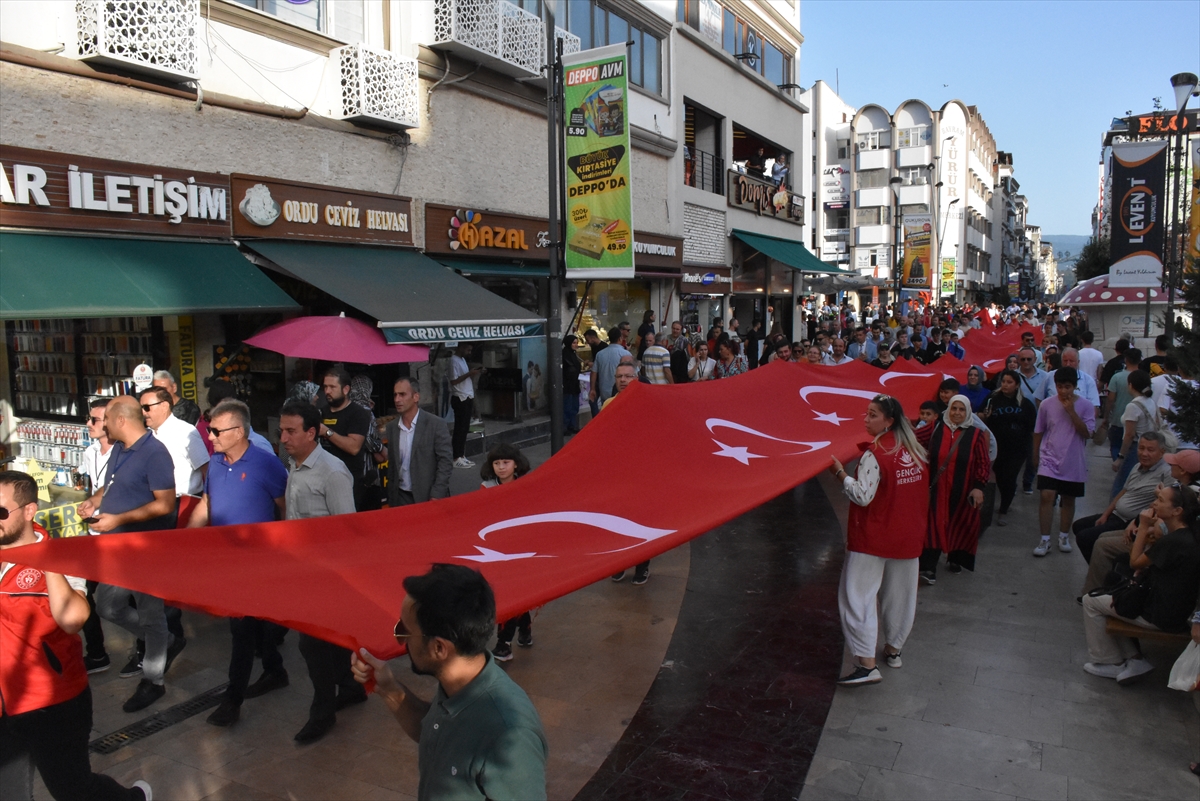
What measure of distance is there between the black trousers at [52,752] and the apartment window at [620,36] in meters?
15.6

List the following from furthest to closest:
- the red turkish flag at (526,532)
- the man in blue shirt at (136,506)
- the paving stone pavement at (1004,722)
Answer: the man in blue shirt at (136,506) < the paving stone pavement at (1004,722) < the red turkish flag at (526,532)

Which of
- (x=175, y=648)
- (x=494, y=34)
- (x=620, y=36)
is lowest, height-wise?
(x=175, y=648)

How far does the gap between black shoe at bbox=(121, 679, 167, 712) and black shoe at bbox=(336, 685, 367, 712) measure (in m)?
1.15

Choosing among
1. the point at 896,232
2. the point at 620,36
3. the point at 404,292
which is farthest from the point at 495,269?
the point at 896,232

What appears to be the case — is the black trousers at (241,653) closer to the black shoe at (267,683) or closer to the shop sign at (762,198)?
the black shoe at (267,683)

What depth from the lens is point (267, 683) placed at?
19.1 ft

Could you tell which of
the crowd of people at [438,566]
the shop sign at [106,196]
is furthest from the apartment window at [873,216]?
the shop sign at [106,196]

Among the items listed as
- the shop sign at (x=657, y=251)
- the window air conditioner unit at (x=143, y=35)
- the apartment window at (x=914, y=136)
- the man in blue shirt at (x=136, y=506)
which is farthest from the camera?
the apartment window at (x=914, y=136)

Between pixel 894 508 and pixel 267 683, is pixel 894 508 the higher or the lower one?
the higher one

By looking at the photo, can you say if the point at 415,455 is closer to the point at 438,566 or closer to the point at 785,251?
the point at 438,566

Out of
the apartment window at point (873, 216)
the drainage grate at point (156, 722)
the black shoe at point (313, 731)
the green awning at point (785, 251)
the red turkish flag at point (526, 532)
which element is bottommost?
the drainage grate at point (156, 722)

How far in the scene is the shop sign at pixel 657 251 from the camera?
63.2 ft

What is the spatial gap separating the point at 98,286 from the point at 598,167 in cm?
624

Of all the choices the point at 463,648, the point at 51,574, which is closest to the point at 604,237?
the point at 51,574
